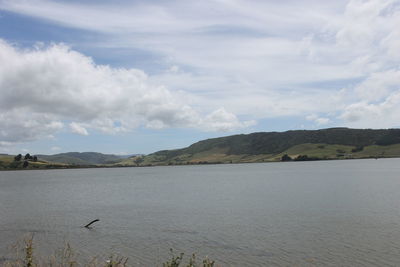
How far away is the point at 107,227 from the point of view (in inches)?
1581

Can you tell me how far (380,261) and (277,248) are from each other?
7.41 metres

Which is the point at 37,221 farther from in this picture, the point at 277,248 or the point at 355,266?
the point at 355,266

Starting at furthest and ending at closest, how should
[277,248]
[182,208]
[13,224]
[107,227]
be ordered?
[182,208] → [13,224] → [107,227] → [277,248]

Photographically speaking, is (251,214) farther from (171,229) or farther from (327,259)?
(327,259)

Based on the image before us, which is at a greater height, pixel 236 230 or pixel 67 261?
pixel 67 261

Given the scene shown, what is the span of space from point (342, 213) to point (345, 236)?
1229 centimetres

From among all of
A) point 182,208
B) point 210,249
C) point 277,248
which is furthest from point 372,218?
point 182,208

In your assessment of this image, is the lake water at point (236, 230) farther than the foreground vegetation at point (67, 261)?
Yes

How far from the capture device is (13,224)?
43.5 m

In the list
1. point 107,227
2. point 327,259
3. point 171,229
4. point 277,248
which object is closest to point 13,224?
point 107,227

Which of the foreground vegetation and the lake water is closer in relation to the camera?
the foreground vegetation

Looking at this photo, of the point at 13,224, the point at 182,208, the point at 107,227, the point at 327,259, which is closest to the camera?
the point at 327,259

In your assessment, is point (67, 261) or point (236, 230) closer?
point (67, 261)

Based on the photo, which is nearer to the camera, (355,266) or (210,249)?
(355,266)
